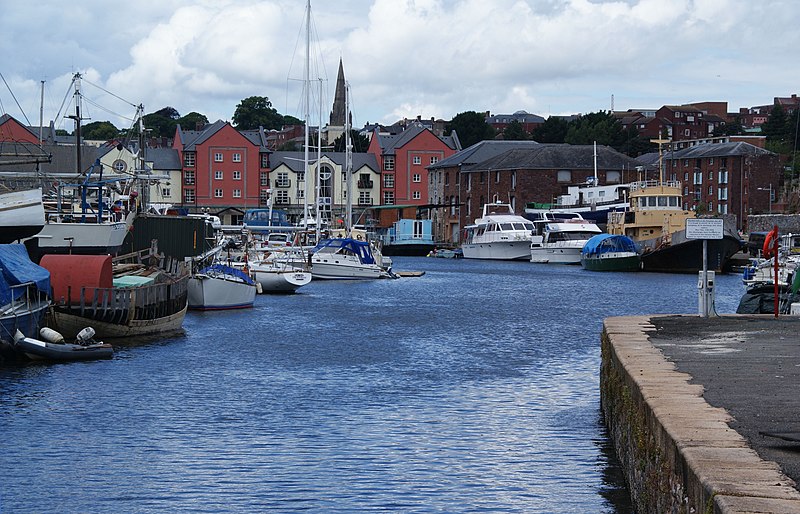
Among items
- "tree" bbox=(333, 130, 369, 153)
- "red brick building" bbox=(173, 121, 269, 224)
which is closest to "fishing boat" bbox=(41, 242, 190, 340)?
"red brick building" bbox=(173, 121, 269, 224)

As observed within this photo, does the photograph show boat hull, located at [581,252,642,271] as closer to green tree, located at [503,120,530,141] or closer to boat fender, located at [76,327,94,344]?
boat fender, located at [76,327,94,344]

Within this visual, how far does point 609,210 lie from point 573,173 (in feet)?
61.3

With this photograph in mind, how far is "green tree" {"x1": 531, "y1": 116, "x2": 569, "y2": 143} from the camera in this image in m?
165

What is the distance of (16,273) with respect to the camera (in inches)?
998

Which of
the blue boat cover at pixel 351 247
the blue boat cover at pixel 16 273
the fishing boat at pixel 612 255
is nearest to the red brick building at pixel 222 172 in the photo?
the fishing boat at pixel 612 255

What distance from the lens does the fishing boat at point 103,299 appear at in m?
28.2

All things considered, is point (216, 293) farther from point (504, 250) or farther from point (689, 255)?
point (504, 250)

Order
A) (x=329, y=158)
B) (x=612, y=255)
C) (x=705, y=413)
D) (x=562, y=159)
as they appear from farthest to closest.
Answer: (x=329, y=158), (x=562, y=159), (x=612, y=255), (x=705, y=413)

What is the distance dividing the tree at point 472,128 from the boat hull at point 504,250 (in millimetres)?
66522

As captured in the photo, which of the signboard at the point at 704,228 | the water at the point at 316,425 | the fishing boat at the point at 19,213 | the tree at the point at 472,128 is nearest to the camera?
the water at the point at 316,425

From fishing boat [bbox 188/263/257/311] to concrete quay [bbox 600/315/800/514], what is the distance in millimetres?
23455

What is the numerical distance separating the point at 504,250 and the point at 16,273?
75.1 metres

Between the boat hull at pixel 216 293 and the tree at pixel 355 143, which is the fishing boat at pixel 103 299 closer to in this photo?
the boat hull at pixel 216 293

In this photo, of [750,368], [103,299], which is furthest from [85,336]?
[750,368]
